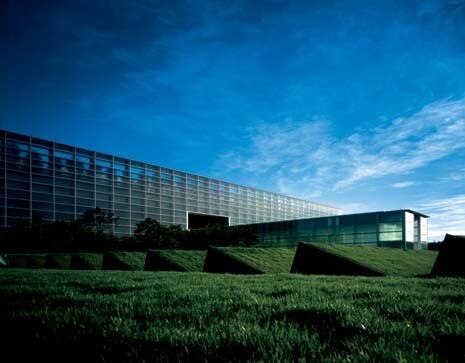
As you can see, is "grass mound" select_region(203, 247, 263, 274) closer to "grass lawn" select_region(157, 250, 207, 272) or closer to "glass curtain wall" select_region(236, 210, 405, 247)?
"grass lawn" select_region(157, 250, 207, 272)

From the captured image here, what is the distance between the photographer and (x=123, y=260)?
18078 millimetres

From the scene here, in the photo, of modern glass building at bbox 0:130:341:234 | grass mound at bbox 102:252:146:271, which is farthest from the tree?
modern glass building at bbox 0:130:341:234

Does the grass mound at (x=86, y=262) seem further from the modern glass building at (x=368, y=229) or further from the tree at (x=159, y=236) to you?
the modern glass building at (x=368, y=229)

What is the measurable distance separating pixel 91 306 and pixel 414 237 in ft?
128

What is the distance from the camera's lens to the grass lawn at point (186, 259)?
1484 centimetres

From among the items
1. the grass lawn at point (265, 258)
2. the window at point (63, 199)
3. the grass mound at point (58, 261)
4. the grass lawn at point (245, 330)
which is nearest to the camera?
the grass lawn at point (245, 330)

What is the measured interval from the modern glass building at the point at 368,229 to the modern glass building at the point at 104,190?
2648 centimetres

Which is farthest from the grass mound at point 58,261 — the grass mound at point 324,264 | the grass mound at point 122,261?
the grass mound at point 324,264

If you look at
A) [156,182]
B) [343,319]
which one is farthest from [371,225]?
[156,182]

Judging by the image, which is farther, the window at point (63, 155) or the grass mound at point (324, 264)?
the window at point (63, 155)

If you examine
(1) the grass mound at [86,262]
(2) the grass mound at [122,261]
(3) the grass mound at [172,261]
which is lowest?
(1) the grass mound at [86,262]

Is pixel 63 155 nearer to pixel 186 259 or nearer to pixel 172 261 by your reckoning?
pixel 186 259

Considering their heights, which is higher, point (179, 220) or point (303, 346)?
point (303, 346)

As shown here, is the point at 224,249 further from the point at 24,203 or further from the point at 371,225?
the point at 24,203
